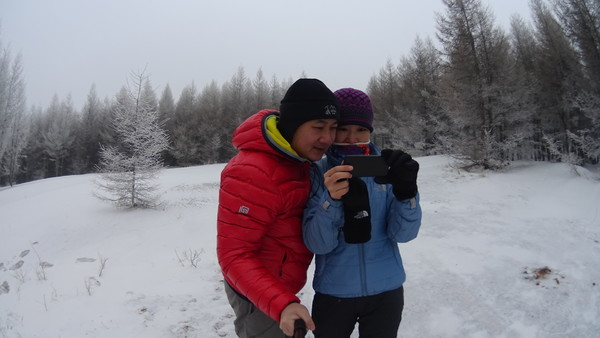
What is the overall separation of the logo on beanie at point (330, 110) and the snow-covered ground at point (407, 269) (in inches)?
113

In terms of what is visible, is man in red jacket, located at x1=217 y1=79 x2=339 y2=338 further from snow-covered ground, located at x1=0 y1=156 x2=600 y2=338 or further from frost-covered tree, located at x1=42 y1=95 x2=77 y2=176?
frost-covered tree, located at x1=42 y1=95 x2=77 y2=176

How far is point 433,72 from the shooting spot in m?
24.9

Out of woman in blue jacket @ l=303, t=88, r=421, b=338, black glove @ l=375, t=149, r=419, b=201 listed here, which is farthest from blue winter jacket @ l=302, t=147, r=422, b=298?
black glove @ l=375, t=149, r=419, b=201

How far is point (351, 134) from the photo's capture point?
5.84 feet

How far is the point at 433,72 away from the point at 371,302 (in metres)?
A: 27.5

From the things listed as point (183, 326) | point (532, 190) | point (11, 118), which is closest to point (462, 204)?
point (532, 190)

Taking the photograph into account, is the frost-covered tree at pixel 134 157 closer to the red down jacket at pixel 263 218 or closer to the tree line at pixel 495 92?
the tree line at pixel 495 92

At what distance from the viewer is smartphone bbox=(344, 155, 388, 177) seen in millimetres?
1321

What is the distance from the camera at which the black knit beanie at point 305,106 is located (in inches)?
60.2

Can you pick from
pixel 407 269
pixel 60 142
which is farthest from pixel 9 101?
pixel 407 269

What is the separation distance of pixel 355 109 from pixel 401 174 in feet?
1.76

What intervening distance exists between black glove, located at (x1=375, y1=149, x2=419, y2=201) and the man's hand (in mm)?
732

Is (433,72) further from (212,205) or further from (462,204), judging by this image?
(212,205)

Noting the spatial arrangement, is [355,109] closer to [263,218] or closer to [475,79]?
[263,218]
